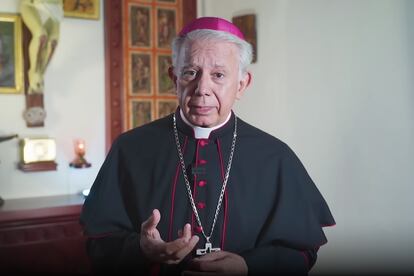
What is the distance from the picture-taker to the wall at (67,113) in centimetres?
266

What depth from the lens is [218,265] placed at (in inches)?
38.6

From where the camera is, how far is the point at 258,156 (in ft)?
4.09

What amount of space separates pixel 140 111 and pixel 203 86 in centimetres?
203

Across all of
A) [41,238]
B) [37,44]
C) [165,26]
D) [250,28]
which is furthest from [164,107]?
[41,238]

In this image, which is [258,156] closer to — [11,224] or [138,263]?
[138,263]

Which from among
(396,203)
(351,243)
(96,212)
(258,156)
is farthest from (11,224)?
(396,203)

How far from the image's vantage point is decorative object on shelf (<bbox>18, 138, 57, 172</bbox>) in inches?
103

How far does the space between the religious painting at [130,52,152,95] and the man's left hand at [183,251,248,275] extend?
2.17 m

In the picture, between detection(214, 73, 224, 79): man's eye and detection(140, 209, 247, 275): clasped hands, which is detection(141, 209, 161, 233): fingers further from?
detection(214, 73, 224, 79): man's eye

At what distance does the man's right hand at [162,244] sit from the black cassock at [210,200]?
0.11 m

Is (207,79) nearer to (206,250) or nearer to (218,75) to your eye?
(218,75)

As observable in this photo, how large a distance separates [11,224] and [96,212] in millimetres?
1374

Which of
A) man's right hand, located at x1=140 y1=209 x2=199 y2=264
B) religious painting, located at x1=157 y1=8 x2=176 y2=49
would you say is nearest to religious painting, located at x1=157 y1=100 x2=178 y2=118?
religious painting, located at x1=157 y1=8 x2=176 y2=49

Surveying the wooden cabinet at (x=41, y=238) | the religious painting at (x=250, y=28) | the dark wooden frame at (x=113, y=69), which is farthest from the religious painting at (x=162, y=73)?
the wooden cabinet at (x=41, y=238)
